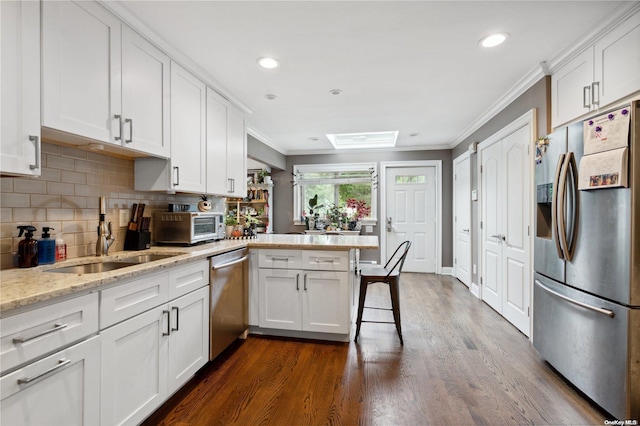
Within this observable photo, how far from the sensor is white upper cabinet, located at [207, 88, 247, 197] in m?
2.78

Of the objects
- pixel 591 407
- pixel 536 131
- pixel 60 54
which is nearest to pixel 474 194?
pixel 536 131

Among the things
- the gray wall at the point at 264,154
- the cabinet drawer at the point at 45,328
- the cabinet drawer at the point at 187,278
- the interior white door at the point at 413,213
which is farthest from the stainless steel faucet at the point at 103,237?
the interior white door at the point at 413,213

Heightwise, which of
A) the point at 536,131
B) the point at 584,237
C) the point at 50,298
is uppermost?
the point at 536,131

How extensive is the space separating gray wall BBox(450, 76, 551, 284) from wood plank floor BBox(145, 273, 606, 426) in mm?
1727

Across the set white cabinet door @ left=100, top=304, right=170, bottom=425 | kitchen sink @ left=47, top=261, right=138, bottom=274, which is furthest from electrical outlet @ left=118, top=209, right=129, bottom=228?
white cabinet door @ left=100, top=304, right=170, bottom=425

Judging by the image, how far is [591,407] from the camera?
1.80m

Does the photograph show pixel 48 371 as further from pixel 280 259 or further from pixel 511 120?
pixel 511 120

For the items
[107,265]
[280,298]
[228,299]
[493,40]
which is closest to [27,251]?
[107,265]

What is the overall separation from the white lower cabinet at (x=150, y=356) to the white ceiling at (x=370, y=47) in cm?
177

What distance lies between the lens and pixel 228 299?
97.3 inches

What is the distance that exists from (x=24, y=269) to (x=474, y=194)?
15.3 feet

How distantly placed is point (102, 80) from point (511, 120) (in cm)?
356

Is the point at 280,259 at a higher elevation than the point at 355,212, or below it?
below

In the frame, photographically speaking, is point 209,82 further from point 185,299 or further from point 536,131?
point 536,131
